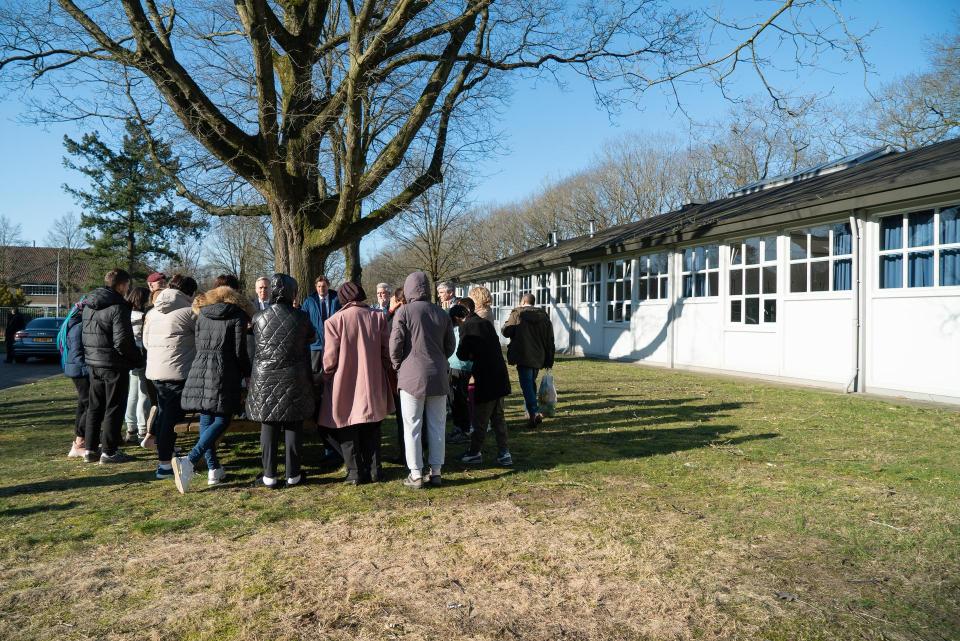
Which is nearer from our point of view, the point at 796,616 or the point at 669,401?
the point at 796,616

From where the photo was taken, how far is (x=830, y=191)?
12.8 metres

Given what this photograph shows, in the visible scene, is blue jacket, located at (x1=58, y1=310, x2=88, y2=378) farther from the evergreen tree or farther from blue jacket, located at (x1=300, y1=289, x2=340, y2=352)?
the evergreen tree

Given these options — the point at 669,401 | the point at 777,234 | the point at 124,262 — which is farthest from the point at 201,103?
the point at 124,262

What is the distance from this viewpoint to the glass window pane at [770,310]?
13836mm

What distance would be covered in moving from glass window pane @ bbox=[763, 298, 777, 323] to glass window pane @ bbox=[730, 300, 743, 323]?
32.7 inches

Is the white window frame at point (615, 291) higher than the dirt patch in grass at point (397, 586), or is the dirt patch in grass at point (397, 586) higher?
the white window frame at point (615, 291)

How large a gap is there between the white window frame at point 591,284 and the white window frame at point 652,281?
2.61 meters

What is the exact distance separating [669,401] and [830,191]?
228 inches

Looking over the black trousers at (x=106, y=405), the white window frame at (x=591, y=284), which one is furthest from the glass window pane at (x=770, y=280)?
the black trousers at (x=106, y=405)

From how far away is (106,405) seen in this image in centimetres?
649

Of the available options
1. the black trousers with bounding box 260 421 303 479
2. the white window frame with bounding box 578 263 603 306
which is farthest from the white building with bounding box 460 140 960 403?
the black trousers with bounding box 260 421 303 479

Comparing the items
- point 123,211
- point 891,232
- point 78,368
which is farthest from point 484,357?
point 123,211

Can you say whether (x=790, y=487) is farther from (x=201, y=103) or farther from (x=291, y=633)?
(x=201, y=103)

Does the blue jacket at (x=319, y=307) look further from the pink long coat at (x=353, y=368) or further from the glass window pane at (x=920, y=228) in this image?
the glass window pane at (x=920, y=228)
